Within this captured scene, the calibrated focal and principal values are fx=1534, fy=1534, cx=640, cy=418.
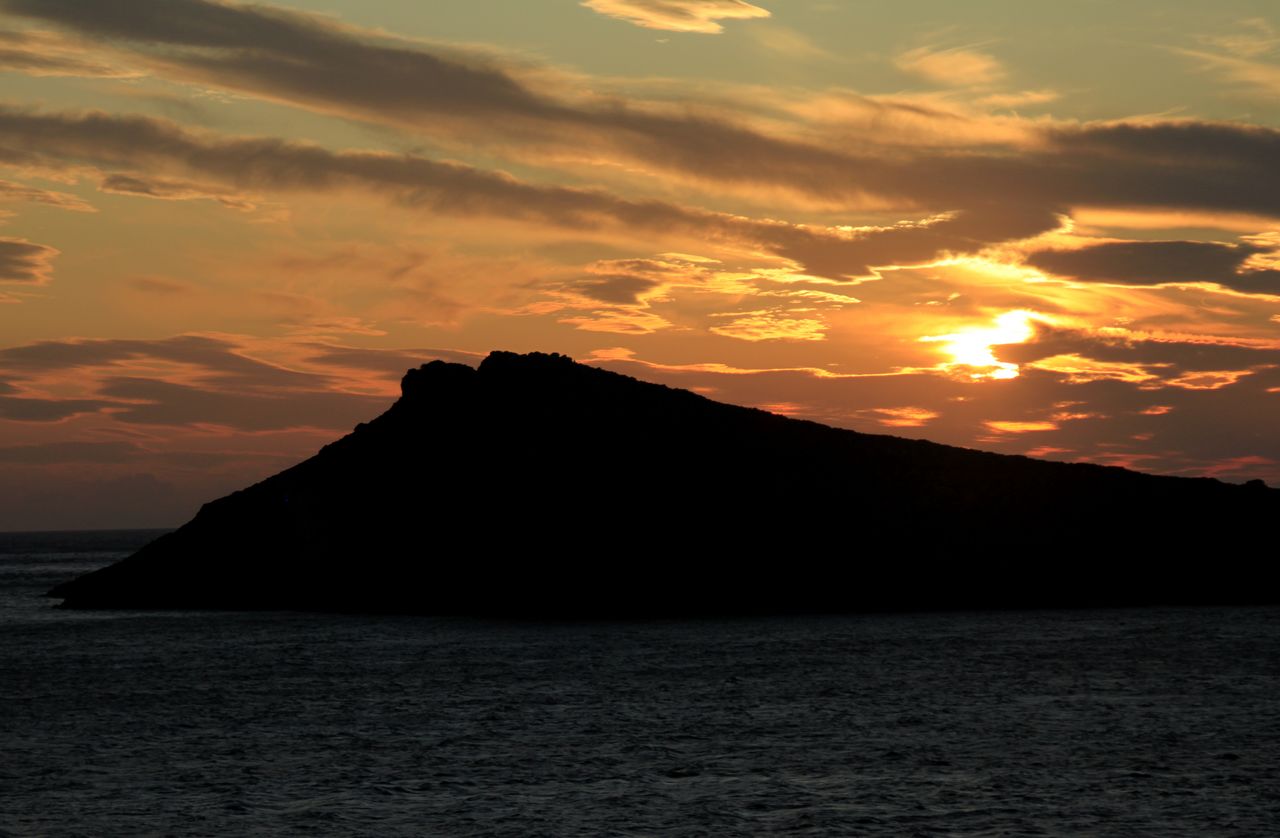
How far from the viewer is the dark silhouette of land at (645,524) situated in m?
93.4

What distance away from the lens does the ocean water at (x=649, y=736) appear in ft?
95.5

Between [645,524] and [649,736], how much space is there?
5674cm

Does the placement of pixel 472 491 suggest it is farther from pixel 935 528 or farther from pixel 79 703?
pixel 79 703

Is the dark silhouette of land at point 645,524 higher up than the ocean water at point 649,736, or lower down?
higher up

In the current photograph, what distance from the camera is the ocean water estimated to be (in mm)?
29109

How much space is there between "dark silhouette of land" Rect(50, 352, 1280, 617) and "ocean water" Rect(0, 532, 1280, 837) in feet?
70.1

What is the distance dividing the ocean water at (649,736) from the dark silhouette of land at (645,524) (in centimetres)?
2136

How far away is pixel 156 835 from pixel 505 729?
14321 millimetres

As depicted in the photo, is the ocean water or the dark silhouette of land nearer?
the ocean water

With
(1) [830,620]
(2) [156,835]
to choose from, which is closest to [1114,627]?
(1) [830,620]

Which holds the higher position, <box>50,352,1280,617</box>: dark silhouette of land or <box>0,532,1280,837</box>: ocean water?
<box>50,352,1280,617</box>: dark silhouette of land

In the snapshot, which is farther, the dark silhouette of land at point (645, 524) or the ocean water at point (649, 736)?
the dark silhouette of land at point (645, 524)

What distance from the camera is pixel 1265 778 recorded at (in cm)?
3216

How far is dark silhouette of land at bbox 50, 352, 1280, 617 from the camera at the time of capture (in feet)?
307
